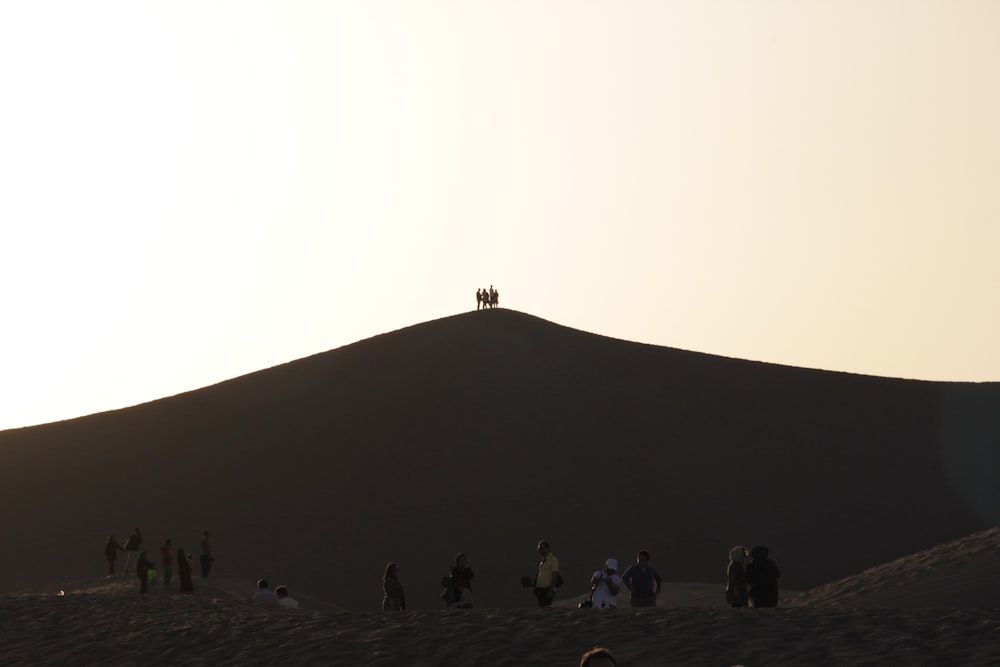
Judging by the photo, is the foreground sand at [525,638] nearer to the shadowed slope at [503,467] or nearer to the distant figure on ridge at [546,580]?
the distant figure on ridge at [546,580]

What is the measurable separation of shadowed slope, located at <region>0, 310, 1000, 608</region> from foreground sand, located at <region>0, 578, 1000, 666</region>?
55.4 ft

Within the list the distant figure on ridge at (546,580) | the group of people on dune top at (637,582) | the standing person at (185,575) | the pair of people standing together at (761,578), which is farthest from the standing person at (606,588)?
the standing person at (185,575)

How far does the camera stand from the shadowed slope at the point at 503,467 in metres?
44.4

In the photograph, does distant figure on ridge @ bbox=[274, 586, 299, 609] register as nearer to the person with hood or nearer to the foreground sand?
the foreground sand

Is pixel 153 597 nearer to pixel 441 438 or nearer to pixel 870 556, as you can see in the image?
pixel 870 556

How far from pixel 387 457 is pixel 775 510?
1303cm

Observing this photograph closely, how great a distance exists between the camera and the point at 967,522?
4691 cm

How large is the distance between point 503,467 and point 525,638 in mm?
32632

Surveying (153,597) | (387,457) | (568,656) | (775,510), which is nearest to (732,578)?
(568,656)

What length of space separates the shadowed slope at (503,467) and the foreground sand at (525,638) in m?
16.9

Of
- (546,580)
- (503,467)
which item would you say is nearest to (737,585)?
(546,580)

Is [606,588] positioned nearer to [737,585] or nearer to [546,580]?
[546,580]

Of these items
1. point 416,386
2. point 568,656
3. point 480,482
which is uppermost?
point 416,386

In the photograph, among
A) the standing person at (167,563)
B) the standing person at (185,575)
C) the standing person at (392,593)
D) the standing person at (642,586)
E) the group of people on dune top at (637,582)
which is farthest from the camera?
the standing person at (167,563)
